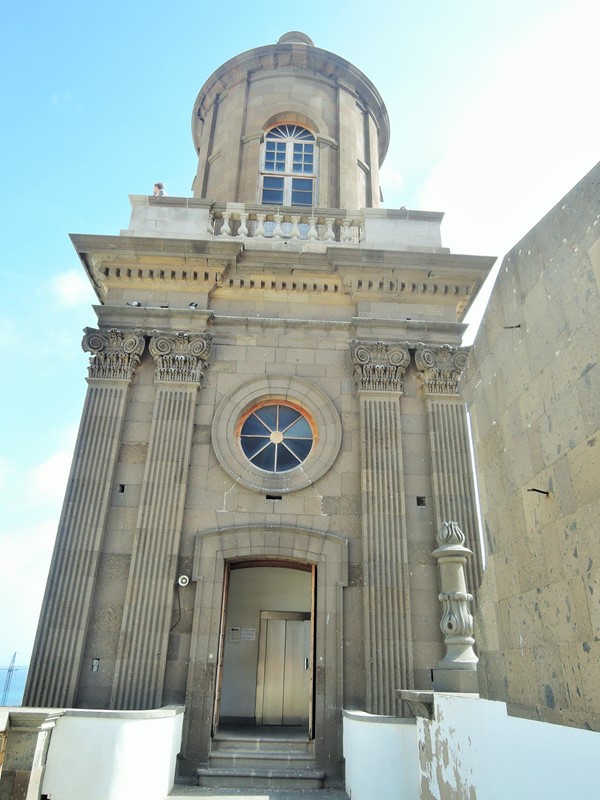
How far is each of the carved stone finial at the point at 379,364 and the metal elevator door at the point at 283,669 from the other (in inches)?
301

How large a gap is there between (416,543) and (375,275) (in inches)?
240

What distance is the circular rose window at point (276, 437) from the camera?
12.2 m

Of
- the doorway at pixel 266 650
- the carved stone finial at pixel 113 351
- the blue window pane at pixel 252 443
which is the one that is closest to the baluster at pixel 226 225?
the carved stone finial at pixel 113 351

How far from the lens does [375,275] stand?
13570 mm

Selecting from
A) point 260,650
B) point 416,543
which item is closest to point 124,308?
point 416,543

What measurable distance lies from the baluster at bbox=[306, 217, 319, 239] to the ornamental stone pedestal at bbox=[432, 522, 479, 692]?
28.1 ft

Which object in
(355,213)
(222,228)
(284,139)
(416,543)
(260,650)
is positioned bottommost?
(260,650)

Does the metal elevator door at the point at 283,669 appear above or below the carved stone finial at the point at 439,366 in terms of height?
below

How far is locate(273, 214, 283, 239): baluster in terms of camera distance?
14326 millimetres

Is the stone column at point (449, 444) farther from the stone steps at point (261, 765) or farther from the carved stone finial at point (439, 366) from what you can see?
the stone steps at point (261, 765)

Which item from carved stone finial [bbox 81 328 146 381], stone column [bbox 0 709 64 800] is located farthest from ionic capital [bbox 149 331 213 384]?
stone column [bbox 0 709 64 800]

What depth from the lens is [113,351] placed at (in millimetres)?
12688

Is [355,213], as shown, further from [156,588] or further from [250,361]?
[156,588]

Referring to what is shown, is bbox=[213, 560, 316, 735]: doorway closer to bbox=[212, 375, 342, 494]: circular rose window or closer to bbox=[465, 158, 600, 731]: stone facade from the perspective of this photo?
bbox=[212, 375, 342, 494]: circular rose window
